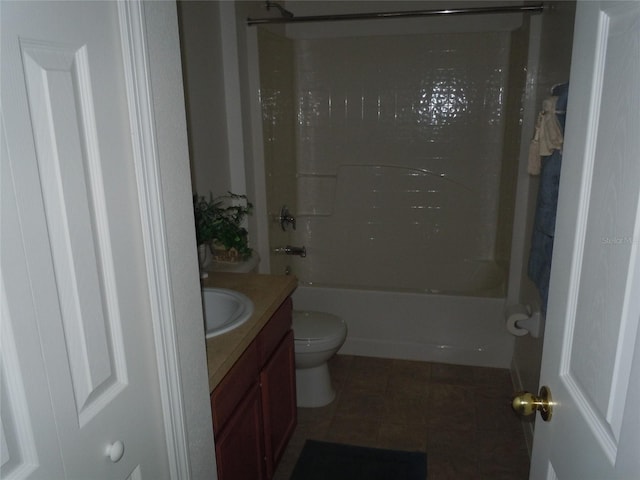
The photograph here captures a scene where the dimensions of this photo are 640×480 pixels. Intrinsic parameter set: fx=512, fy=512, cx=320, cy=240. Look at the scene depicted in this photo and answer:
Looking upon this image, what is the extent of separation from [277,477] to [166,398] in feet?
4.23

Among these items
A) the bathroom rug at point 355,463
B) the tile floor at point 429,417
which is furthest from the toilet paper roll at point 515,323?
the bathroom rug at point 355,463

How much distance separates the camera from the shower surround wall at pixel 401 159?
325 cm

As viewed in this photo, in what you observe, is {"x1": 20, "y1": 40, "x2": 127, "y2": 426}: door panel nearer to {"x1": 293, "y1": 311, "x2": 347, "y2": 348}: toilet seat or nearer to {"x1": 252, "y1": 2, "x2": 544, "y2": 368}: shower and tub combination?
{"x1": 293, "y1": 311, "x2": 347, "y2": 348}: toilet seat

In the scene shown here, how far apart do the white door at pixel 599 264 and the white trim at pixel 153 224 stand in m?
0.77

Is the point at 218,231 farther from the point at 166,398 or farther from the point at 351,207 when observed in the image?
the point at 351,207

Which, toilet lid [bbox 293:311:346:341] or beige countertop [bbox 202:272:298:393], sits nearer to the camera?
beige countertop [bbox 202:272:298:393]

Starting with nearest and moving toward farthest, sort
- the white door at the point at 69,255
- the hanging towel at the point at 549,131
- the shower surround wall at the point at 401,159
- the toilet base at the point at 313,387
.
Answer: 1. the white door at the point at 69,255
2. the hanging towel at the point at 549,131
3. the toilet base at the point at 313,387
4. the shower surround wall at the point at 401,159

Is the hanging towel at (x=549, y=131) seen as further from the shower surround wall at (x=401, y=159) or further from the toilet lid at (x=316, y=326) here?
the shower surround wall at (x=401, y=159)

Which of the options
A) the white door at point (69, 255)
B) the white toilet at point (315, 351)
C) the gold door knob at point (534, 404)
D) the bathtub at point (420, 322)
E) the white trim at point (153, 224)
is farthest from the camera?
the bathtub at point (420, 322)

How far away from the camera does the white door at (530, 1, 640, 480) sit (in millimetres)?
705

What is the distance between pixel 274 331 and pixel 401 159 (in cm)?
191

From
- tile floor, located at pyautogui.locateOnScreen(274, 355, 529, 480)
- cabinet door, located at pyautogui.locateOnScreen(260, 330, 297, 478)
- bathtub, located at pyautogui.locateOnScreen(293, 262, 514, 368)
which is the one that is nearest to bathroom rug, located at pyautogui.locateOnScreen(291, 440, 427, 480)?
tile floor, located at pyautogui.locateOnScreen(274, 355, 529, 480)

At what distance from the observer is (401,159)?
346 centimetres

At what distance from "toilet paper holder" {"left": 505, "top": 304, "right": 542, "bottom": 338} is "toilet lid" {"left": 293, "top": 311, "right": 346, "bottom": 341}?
A: 817 mm
